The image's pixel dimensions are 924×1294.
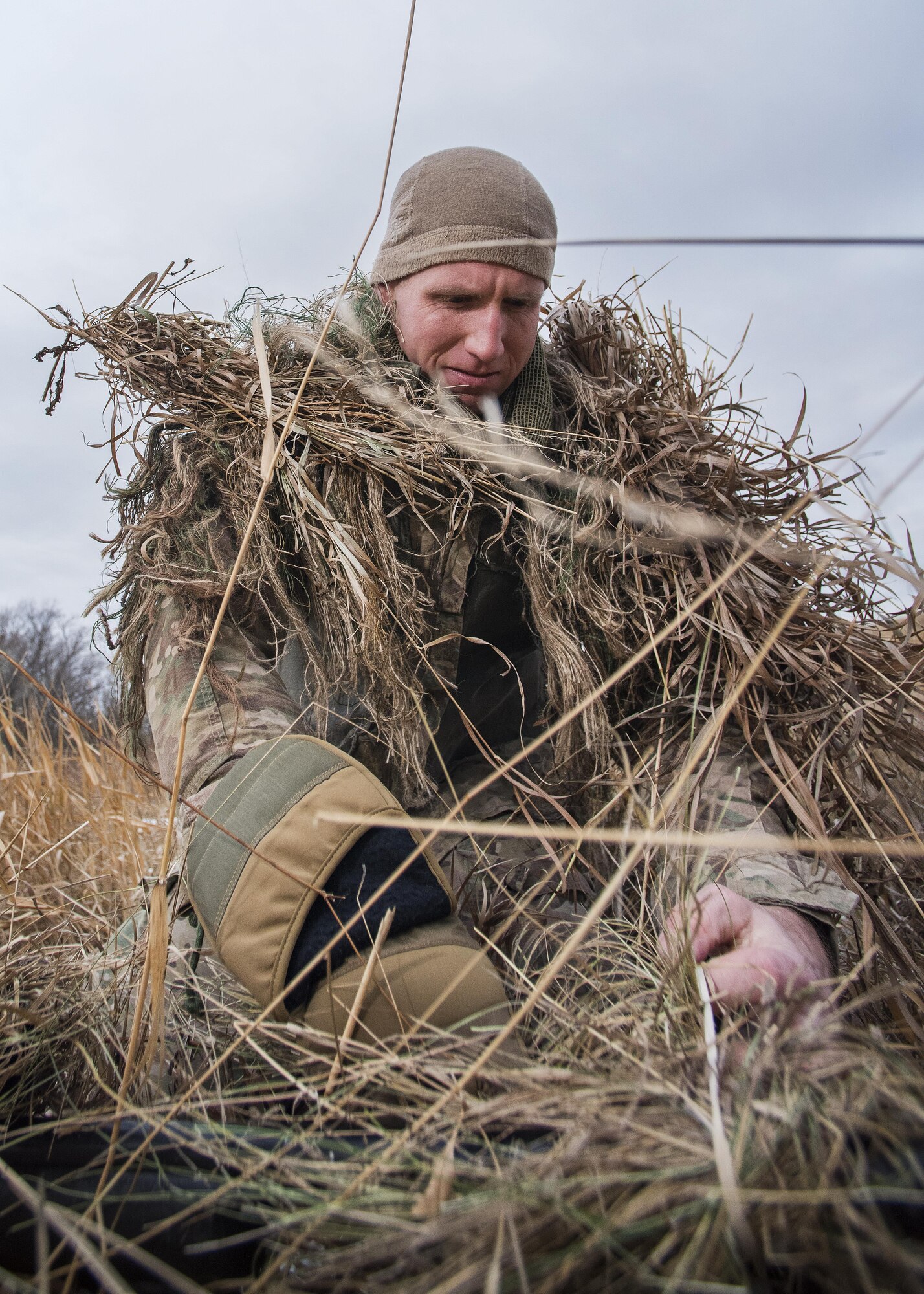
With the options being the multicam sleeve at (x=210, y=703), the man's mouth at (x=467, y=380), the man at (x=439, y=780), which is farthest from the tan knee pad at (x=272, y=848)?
the man's mouth at (x=467, y=380)

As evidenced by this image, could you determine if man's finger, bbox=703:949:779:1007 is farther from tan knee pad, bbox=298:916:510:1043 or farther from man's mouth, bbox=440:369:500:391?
man's mouth, bbox=440:369:500:391

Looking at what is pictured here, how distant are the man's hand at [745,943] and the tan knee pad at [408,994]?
0.72ft

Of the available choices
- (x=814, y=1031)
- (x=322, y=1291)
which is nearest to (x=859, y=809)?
(x=814, y=1031)

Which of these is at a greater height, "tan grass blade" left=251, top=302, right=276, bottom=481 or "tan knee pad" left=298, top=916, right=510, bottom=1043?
"tan grass blade" left=251, top=302, right=276, bottom=481

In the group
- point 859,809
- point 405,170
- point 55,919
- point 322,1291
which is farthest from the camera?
point 405,170

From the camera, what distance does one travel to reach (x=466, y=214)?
162cm

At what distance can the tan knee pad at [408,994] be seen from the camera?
2.89 ft

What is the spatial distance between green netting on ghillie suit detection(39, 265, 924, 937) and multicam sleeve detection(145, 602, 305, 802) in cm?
4

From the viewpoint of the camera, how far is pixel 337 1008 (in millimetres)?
886

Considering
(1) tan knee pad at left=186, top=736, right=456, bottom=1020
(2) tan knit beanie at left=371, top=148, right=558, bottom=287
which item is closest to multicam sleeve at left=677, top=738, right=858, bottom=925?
(1) tan knee pad at left=186, top=736, right=456, bottom=1020

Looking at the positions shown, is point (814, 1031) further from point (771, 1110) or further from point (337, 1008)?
point (337, 1008)

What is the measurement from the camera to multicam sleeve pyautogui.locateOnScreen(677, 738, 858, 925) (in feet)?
3.71

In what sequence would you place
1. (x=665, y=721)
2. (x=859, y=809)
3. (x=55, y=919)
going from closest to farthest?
(x=859, y=809), (x=665, y=721), (x=55, y=919)

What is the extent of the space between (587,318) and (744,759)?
3.37 feet
